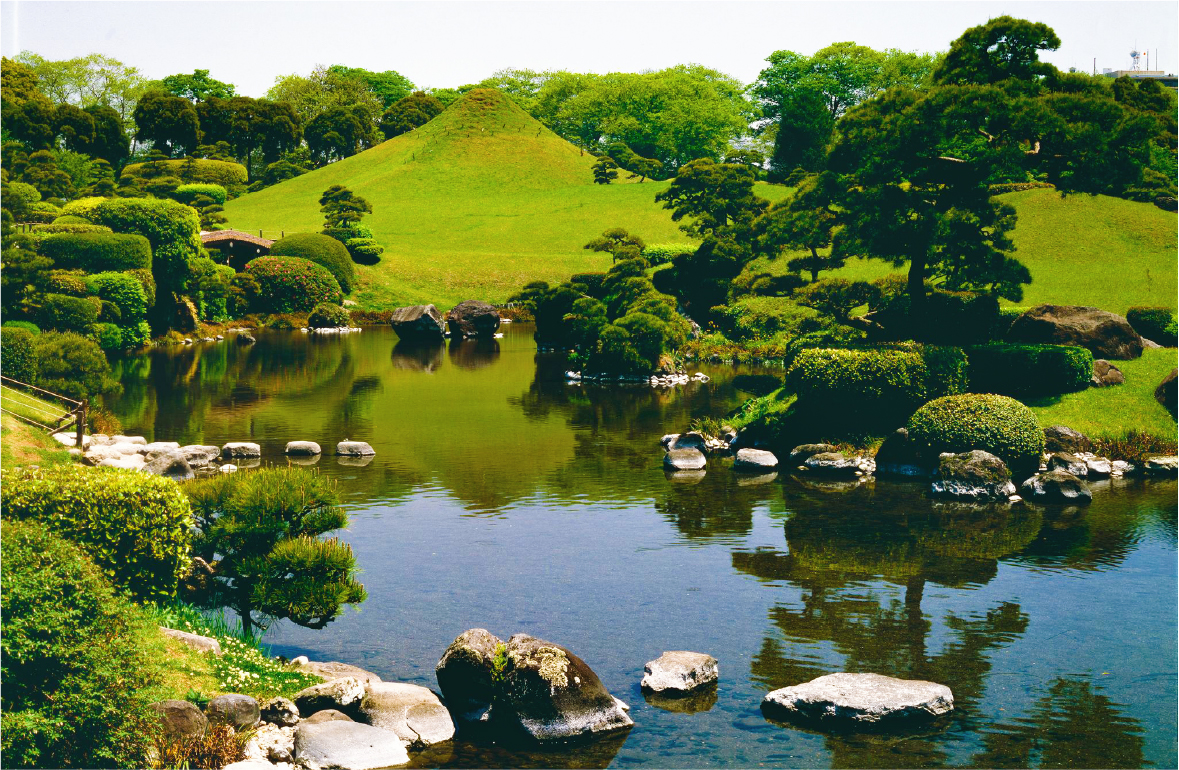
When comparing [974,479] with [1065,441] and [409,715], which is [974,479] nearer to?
[1065,441]

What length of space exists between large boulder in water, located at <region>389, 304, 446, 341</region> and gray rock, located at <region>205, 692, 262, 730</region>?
56.2 meters

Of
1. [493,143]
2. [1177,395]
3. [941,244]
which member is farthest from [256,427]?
[493,143]

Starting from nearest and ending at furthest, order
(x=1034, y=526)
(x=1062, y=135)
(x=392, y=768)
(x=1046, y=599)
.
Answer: (x=392, y=768), (x=1046, y=599), (x=1034, y=526), (x=1062, y=135)

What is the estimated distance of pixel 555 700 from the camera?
1229 centimetres

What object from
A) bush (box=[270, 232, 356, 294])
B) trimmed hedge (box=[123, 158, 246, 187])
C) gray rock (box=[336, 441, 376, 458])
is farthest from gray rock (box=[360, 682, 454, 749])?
trimmed hedge (box=[123, 158, 246, 187])

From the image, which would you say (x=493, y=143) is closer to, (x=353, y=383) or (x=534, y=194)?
(x=534, y=194)

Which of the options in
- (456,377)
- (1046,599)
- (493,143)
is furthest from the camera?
(493,143)

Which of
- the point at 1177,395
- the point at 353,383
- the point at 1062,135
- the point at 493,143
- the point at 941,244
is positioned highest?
the point at 493,143

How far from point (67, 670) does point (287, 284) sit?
222 ft

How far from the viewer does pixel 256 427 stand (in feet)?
108

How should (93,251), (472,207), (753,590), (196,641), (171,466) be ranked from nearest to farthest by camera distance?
(196,641) < (753,590) < (171,466) < (93,251) < (472,207)

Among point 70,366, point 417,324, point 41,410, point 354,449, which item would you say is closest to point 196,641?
point 354,449

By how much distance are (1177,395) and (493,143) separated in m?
118

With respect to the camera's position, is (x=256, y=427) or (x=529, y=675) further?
(x=256, y=427)
